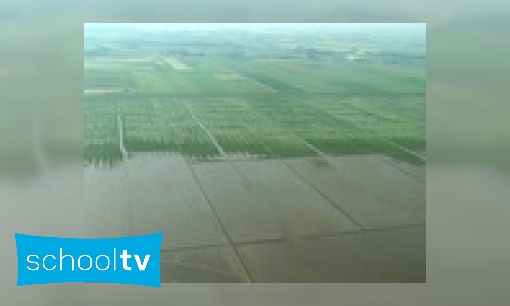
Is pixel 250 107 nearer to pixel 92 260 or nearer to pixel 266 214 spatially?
pixel 266 214

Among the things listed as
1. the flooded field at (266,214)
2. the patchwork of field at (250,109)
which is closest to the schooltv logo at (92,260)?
the flooded field at (266,214)

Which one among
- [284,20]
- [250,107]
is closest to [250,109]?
[250,107]

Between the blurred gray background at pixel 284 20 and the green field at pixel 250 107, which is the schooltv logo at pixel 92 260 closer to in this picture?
the blurred gray background at pixel 284 20

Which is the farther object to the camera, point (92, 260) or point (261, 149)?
point (261, 149)

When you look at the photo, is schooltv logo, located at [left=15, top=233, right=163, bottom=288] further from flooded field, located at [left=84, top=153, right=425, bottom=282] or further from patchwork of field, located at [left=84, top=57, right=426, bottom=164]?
patchwork of field, located at [left=84, top=57, right=426, bottom=164]

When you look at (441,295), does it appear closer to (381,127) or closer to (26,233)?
(381,127)
